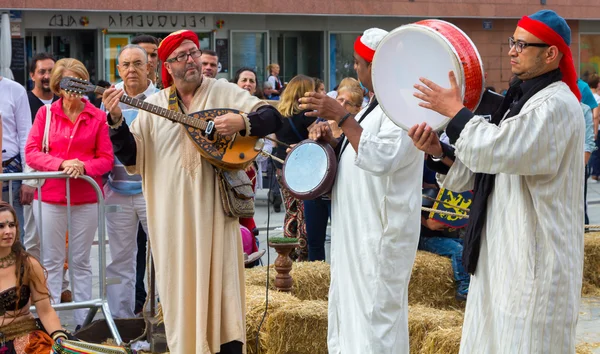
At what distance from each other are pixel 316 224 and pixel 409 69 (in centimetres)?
427

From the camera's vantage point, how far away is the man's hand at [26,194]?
23.4 feet

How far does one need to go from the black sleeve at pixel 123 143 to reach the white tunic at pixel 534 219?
2170 millimetres

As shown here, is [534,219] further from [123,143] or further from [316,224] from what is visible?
[316,224]

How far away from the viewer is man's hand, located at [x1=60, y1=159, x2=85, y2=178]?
6.42 metres

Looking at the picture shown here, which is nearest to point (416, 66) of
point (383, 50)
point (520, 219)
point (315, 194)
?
point (383, 50)

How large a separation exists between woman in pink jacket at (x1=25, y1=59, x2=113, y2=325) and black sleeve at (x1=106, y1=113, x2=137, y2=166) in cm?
132

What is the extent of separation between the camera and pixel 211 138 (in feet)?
17.4

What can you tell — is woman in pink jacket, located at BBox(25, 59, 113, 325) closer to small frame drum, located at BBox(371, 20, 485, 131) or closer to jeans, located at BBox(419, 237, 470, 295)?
jeans, located at BBox(419, 237, 470, 295)

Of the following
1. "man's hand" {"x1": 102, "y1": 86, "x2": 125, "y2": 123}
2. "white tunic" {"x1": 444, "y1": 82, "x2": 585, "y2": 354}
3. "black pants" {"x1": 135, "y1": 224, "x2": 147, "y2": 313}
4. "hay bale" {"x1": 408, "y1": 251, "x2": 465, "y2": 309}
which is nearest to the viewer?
"white tunic" {"x1": 444, "y1": 82, "x2": 585, "y2": 354}

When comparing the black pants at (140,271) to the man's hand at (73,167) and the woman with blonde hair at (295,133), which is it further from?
the woman with blonde hair at (295,133)

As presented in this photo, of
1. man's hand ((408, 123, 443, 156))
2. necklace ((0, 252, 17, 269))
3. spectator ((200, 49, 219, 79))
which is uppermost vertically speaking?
spectator ((200, 49, 219, 79))

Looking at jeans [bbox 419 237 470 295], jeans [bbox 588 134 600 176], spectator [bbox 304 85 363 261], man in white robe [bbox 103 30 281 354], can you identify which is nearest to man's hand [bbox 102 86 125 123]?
man in white robe [bbox 103 30 281 354]

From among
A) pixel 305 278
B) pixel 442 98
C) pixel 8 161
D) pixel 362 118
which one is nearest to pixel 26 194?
pixel 8 161

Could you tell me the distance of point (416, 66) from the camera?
387cm
